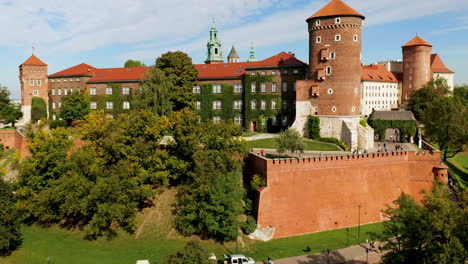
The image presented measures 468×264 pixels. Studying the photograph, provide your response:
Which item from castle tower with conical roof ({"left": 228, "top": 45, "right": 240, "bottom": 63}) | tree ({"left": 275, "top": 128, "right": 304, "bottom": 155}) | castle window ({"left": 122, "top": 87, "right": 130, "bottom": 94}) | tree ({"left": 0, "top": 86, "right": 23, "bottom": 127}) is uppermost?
castle tower with conical roof ({"left": 228, "top": 45, "right": 240, "bottom": 63})

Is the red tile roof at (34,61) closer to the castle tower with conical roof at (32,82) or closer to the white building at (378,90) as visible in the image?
the castle tower with conical roof at (32,82)

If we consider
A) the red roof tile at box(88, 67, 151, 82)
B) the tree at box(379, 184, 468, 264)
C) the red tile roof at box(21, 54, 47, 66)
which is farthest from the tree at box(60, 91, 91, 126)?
the tree at box(379, 184, 468, 264)

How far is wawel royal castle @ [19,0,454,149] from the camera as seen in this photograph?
50.0 meters

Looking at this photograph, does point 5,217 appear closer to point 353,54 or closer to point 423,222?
point 423,222

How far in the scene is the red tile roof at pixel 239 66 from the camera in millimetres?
59000

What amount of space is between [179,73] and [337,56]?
863 inches

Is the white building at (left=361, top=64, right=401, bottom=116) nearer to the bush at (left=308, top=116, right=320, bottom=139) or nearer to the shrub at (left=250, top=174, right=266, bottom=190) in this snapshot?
the bush at (left=308, top=116, right=320, bottom=139)

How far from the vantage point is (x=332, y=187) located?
38.2 meters

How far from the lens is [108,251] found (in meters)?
33.1

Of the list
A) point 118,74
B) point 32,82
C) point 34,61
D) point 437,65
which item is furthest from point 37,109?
point 437,65

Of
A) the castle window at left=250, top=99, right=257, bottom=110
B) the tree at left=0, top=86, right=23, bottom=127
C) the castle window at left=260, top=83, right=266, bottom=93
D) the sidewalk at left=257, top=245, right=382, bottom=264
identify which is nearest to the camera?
the sidewalk at left=257, top=245, right=382, bottom=264

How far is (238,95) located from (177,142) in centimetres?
2486

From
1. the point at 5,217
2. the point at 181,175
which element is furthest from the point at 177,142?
the point at 5,217

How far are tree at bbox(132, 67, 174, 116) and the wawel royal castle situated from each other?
10.3 m
